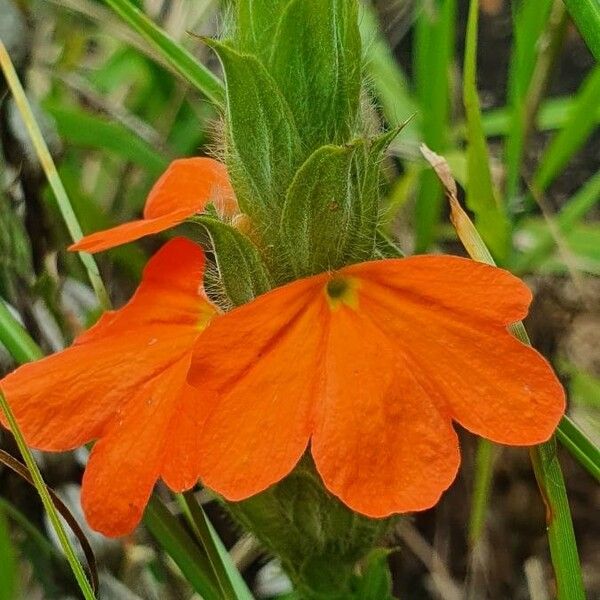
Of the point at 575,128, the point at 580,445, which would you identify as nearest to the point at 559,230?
the point at 575,128

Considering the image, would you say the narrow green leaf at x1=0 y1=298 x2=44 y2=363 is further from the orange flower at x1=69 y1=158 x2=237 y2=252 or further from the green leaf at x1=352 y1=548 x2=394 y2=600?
the green leaf at x1=352 y1=548 x2=394 y2=600

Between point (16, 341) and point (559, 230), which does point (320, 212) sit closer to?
point (16, 341)

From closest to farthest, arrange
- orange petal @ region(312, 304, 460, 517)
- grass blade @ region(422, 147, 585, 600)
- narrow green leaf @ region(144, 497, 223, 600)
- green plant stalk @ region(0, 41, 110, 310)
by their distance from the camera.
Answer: orange petal @ region(312, 304, 460, 517), grass blade @ region(422, 147, 585, 600), narrow green leaf @ region(144, 497, 223, 600), green plant stalk @ region(0, 41, 110, 310)

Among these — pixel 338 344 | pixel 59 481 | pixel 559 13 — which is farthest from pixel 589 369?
pixel 338 344

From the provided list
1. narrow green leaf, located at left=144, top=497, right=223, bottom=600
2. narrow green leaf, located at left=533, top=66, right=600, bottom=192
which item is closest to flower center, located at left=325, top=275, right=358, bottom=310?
narrow green leaf, located at left=144, top=497, right=223, bottom=600

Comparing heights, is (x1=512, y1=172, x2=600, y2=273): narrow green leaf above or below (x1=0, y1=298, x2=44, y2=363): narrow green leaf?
below

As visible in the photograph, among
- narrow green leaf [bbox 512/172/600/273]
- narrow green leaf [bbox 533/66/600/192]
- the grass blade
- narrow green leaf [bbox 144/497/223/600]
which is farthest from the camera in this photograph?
narrow green leaf [bbox 512/172/600/273]

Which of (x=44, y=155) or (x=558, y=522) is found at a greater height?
(x=44, y=155)
